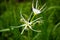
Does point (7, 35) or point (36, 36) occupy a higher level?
point (36, 36)

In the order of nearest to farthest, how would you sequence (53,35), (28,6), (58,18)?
(53,35) < (58,18) < (28,6)

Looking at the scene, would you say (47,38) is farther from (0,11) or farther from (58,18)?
(0,11)

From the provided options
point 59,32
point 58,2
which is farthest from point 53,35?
point 58,2

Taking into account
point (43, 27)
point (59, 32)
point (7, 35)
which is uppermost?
point (43, 27)

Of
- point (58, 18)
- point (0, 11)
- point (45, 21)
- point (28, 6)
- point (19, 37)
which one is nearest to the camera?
point (19, 37)

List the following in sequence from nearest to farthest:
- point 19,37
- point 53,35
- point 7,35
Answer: point 19,37 < point 53,35 < point 7,35

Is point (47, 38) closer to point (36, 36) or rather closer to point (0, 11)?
point (36, 36)

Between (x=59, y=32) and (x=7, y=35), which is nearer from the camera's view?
(x=59, y=32)

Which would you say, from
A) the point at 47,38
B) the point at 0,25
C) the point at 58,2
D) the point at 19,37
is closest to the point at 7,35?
the point at 0,25

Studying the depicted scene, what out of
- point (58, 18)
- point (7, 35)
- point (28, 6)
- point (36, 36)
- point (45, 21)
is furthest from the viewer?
point (28, 6)
